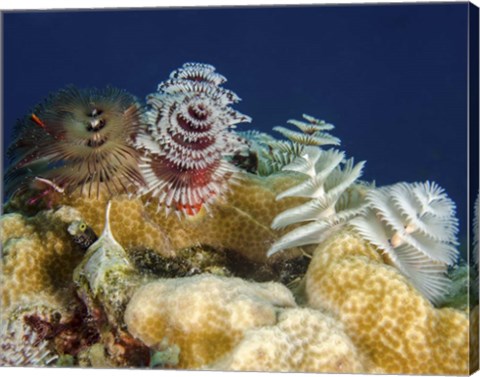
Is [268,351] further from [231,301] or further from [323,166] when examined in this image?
[323,166]

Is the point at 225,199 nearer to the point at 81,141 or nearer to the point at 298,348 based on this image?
the point at 81,141

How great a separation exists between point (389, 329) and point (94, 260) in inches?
86.1

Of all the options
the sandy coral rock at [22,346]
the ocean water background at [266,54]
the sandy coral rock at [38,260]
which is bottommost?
the sandy coral rock at [22,346]

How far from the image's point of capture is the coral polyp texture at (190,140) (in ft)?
14.7

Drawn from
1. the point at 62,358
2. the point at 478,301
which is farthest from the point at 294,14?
the point at 62,358

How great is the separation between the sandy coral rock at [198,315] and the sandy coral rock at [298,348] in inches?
3.9

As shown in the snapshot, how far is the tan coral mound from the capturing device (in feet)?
15.4

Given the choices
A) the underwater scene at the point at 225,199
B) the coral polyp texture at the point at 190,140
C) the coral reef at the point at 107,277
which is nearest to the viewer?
the underwater scene at the point at 225,199

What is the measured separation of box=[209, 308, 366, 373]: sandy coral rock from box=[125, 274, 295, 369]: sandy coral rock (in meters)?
0.10

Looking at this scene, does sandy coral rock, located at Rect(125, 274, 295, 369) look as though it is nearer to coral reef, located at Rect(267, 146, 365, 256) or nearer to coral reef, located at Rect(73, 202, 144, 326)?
coral reef, located at Rect(73, 202, 144, 326)

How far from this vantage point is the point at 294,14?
4.46 m

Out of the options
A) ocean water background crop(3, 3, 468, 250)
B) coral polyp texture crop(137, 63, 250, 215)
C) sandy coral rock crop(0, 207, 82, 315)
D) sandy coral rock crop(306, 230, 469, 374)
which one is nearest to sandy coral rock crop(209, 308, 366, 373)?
sandy coral rock crop(306, 230, 469, 374)

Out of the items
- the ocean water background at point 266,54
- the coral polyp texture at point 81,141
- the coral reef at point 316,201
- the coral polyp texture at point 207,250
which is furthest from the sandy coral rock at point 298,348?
the coral polyp texture at point 81,141

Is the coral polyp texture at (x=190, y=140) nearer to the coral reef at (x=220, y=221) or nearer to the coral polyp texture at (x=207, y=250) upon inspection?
the coral polyp texture at (x=207, y=250)
